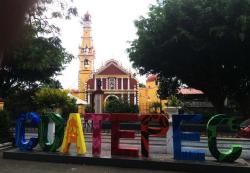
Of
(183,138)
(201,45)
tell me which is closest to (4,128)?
(183,138)

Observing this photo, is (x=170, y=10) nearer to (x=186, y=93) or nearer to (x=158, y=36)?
(x=158, y=36)

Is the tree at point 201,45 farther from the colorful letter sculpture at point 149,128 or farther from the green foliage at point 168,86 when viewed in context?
the colorful letter sculpture at point 149,128

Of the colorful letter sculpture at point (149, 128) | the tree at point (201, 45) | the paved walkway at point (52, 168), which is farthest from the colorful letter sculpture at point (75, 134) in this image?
the tree at point (201, 45)

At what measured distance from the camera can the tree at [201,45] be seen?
1022 inches

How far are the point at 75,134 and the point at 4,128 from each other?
4.87 m

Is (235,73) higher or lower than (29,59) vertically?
higher

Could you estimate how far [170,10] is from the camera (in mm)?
28094

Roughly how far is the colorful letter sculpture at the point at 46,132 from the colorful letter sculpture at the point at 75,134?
223 millimetres

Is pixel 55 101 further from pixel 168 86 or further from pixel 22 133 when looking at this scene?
pixel 22 133

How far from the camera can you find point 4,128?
1531cm

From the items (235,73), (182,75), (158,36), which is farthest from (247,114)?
(158,36)

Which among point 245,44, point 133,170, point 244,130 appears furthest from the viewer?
point 245,44

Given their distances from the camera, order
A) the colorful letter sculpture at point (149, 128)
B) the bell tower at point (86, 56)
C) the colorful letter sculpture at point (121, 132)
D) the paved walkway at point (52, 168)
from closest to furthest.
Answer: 1. the paved walkway at point (52, 168)
2. the colorful letter sculpture at point (149, 128)
3. the colorful letter sculpture at point (121, 132)
4. the bell tower at point (86, 56)

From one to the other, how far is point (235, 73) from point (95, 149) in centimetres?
2212
